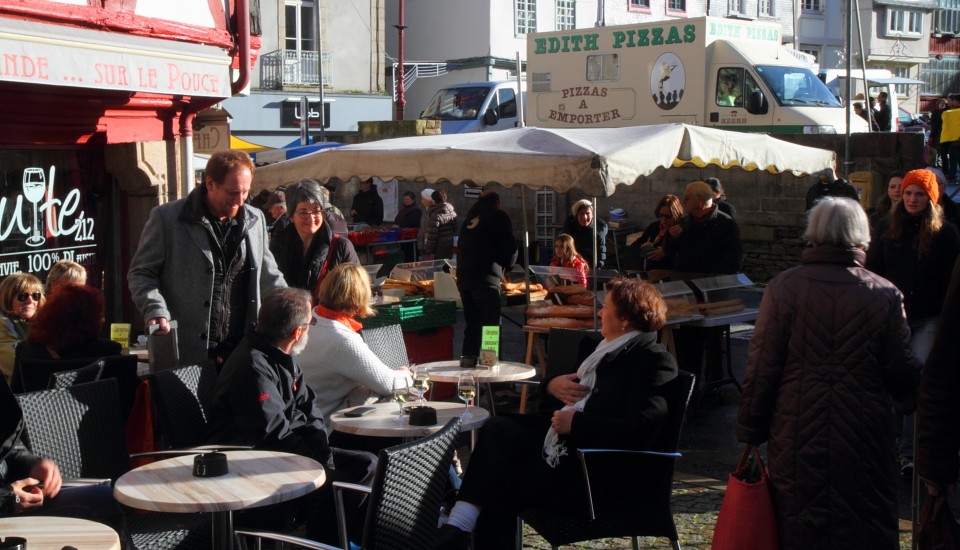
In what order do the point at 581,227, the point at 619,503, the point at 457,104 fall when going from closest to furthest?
1. the point at 619,503
2. the point at 581,227
3. the point at 457,104

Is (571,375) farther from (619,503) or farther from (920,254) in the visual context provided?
(920,254)

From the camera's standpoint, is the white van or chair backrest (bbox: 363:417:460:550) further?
the white van

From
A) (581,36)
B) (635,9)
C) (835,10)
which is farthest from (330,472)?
(835,10)

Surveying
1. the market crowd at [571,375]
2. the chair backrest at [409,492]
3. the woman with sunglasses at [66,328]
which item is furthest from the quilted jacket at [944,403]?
the woman with sunglasses at [66,328]

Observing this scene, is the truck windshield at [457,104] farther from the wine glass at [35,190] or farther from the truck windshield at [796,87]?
the wine glass at [35,190]

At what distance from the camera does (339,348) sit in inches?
205

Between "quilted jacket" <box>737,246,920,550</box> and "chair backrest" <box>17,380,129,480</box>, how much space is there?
8.34ft

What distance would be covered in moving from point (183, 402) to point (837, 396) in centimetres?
268

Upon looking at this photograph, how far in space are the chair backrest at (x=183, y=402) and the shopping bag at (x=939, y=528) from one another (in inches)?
113

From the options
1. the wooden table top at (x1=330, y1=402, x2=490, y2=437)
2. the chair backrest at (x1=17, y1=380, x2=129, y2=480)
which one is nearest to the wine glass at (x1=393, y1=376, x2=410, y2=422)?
the wooden table top at (x1=330, y1=402, x2=490, y2=437)

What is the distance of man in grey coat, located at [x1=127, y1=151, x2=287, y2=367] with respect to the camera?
17.7 feet

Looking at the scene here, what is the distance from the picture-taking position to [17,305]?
604cm

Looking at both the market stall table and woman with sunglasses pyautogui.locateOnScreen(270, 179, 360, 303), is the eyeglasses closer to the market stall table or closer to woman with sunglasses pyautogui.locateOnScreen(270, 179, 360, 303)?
woman with sunglasses pyautogui.locateOnScreen(270, 179, 360, 303)

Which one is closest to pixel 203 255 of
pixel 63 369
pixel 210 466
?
pixel 63 369
